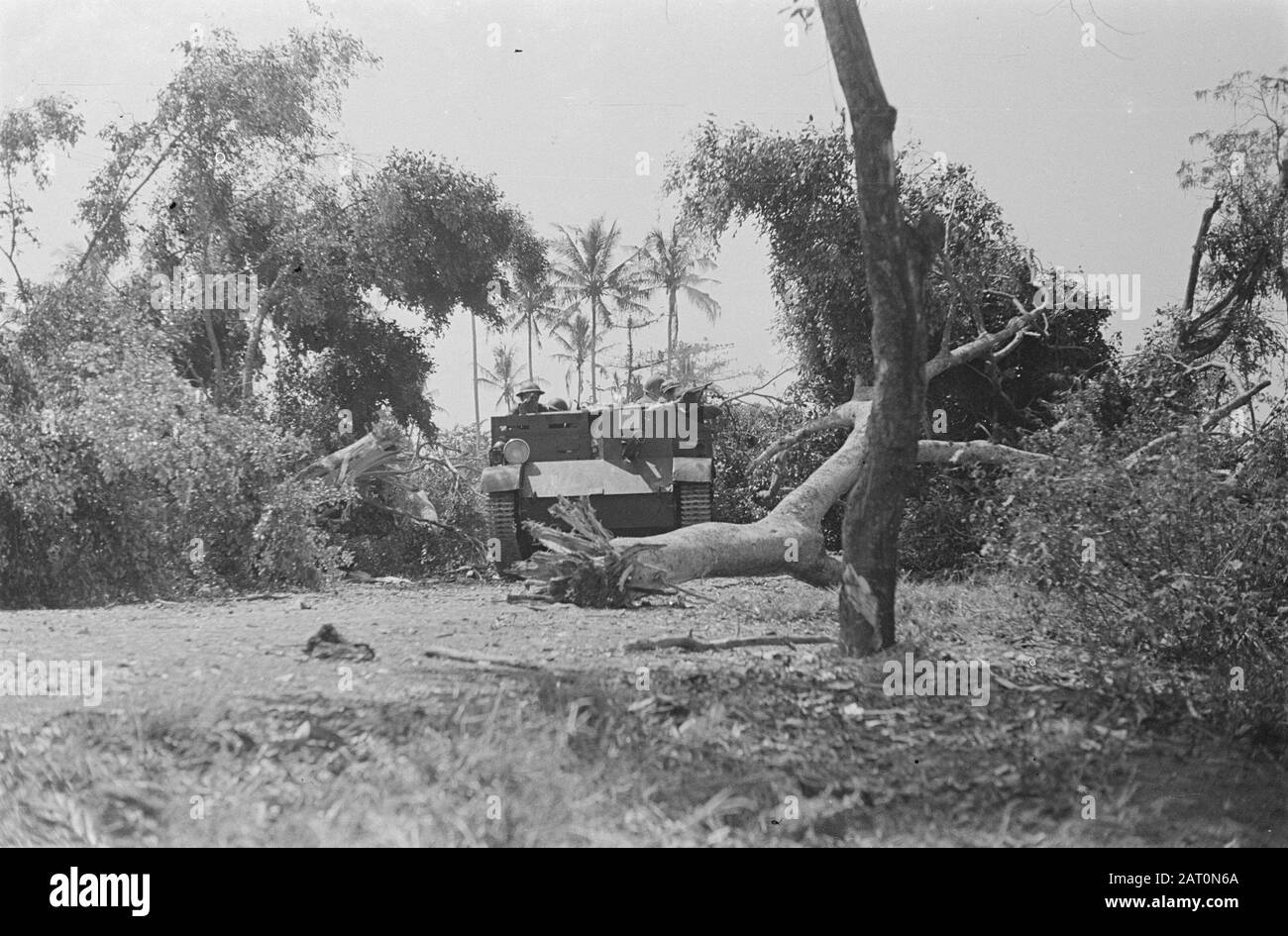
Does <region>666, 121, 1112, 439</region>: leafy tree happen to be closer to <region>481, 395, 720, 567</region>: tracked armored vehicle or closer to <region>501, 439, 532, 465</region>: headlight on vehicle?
<region>481, 395, 720, 567</region>: tracked armored vehicle

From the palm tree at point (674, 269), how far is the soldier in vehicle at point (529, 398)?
1.38 meters

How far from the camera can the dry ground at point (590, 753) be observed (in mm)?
3238

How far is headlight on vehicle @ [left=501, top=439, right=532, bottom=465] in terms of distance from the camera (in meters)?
10.1

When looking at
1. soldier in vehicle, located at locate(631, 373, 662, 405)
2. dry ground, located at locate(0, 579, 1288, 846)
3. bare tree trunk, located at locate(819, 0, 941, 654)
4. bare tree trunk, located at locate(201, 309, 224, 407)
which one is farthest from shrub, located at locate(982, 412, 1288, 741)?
bare tree trunk, located at locate(201, 309, 224, 407)

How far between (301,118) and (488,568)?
4.59 meters

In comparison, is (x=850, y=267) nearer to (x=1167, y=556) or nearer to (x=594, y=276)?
(x=594, y=276)

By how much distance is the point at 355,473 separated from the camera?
995 cm

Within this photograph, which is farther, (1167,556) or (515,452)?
(515,452)

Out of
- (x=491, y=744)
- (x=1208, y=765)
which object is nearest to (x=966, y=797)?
(x=1208, y=765)

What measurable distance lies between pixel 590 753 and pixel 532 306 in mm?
8052

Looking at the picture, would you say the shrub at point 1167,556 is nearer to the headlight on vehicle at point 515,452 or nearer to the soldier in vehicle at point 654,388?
the soldier in vehicle at point 654,388

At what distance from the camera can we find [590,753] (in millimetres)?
3596

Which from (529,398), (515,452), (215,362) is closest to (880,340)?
(515,452)

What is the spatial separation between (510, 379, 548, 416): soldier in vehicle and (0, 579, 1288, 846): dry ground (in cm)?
562
